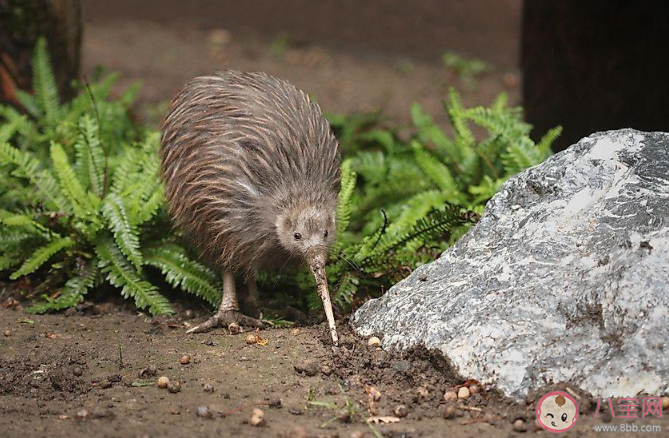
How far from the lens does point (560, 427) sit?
13.2ft

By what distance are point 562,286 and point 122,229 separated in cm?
314

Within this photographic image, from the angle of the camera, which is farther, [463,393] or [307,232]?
[307,232]

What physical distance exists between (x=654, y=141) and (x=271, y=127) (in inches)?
92.9

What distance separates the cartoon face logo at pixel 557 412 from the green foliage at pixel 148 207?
1904mm

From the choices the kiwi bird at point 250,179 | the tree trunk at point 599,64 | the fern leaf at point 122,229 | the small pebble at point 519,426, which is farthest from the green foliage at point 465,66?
the small pebble at point 519,426

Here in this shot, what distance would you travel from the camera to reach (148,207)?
635cm

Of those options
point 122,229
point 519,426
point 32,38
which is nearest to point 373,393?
→ point 519,426

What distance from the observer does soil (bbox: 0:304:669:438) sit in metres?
4.13

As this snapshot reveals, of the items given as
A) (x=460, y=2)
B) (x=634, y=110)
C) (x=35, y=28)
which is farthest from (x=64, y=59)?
(x=460, y=2)

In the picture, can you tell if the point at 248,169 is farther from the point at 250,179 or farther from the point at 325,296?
the point at 325,296

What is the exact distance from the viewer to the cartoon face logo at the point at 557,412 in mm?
4031

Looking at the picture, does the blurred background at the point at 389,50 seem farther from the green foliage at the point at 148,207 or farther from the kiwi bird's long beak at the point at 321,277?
the kiwi bird's long beak at the point at 321,277

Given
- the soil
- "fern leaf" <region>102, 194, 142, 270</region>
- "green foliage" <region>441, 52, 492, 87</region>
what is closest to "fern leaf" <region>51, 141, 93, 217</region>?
"fern leaf" <region>102, 194, 142, 270</region>

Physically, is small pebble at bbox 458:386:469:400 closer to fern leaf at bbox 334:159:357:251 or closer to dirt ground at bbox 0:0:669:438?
dirt ground at bbox 0:0:669:438
